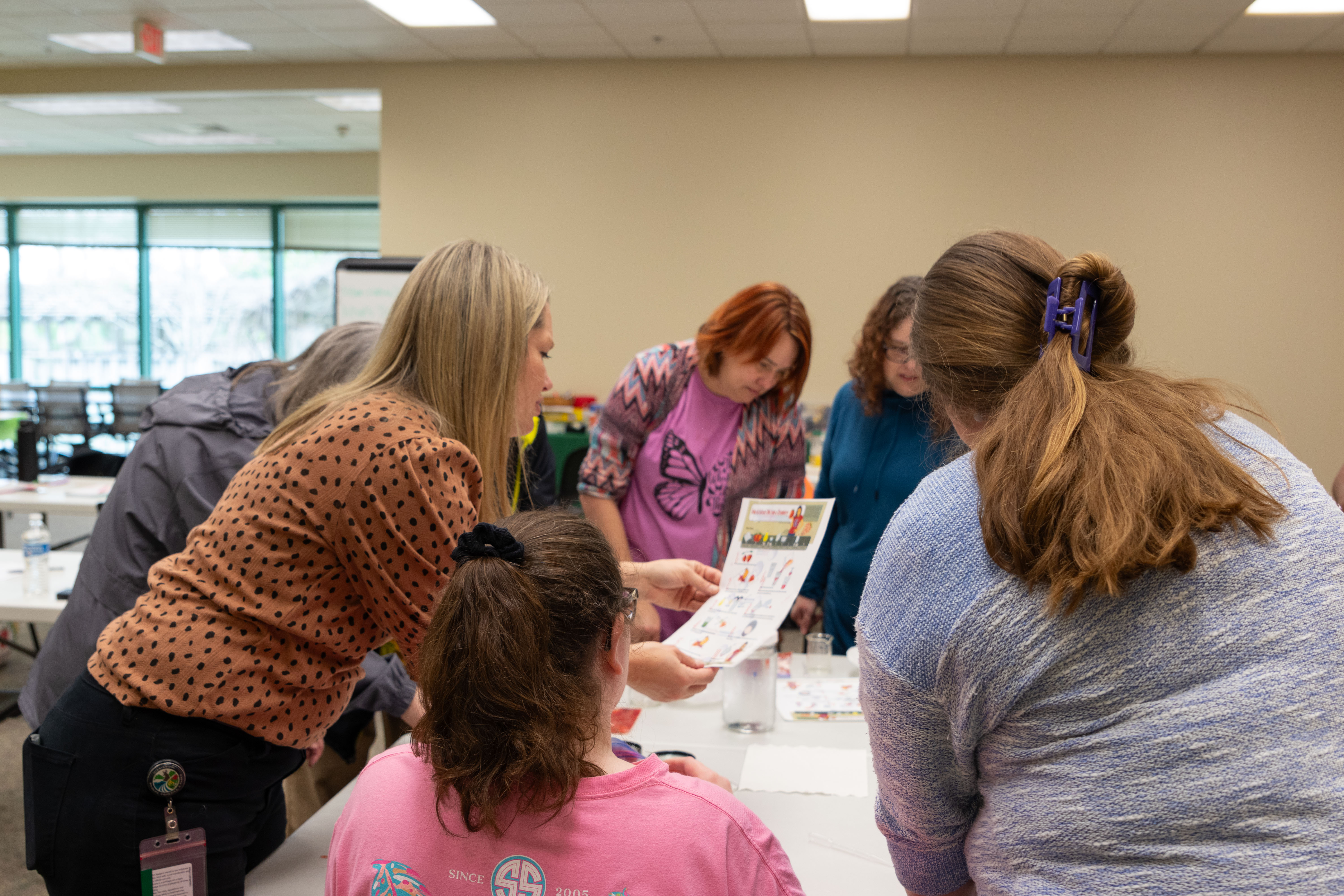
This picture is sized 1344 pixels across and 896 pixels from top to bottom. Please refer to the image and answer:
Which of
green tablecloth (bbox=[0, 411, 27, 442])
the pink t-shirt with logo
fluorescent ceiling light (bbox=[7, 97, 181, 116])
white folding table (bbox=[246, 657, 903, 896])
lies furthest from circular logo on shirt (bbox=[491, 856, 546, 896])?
green tablecloth (bbox=[0, 411, 27, 442])

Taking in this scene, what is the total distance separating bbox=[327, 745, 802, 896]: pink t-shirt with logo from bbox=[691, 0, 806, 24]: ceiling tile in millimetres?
4869

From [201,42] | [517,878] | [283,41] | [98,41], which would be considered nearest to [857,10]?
[283,41]

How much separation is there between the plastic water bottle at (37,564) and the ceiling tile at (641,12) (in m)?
3.82

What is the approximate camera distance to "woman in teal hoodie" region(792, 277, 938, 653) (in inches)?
92.6

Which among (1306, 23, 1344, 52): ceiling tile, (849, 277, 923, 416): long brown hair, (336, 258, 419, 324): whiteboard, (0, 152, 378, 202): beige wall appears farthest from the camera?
(0, 152, 378, 202): beige wall

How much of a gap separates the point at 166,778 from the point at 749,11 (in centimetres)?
496

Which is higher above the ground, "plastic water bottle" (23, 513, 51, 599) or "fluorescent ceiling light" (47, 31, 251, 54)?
"fluorescent ceiling light" (47, 31, 251, 54)

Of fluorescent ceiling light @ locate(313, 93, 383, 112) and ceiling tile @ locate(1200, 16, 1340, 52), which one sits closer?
ceiling tile @ locate(1200, 16, 1340, 52)

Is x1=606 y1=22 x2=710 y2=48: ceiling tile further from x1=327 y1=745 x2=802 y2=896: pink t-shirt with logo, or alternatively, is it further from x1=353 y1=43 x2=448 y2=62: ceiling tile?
x1=327 y1=745 x2=802 y2=896: pink t-shirt with logo

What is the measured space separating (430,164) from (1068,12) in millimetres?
4106

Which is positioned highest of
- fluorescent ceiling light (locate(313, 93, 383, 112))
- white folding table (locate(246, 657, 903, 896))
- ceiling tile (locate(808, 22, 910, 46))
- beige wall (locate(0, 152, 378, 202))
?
ceiling tile (locate(808, 22, 910, 46))

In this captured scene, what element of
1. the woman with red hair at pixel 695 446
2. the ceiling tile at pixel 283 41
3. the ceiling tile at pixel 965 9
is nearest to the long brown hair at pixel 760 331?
the woman with red hair at pixel 695 446

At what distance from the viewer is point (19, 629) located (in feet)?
15.7

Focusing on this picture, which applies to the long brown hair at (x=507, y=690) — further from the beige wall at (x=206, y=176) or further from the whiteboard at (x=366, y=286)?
the beige wall at (x=206, y=176)
